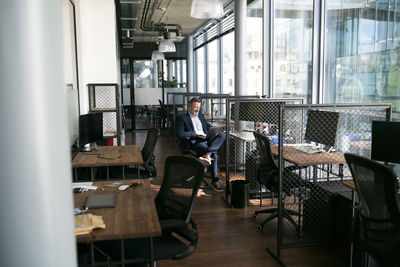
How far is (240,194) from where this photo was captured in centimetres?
495

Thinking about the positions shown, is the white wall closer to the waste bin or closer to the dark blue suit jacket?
the dark blue suit jacket

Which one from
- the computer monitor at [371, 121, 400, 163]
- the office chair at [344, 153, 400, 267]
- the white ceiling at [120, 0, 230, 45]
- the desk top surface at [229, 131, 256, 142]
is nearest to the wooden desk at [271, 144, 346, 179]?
the computer monitor at [371, 121, 400, 163]

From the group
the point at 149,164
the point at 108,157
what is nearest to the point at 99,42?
the point at 149,164

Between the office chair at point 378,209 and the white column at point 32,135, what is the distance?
5.89 feet

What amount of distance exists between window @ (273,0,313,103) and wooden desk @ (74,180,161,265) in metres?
3.79

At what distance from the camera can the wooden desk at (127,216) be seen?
206 centimetres

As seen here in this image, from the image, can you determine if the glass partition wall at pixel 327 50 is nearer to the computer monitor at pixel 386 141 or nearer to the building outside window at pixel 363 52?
the building outside window at pixel 363 52

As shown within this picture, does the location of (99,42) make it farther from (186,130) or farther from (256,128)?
(256,128)

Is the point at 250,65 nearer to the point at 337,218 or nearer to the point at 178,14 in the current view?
the point at 178,14

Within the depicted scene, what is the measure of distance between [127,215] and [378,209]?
1.50 meters

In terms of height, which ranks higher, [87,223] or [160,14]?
[160,14]

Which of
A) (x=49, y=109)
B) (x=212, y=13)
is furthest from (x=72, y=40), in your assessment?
(x=49, y=109)

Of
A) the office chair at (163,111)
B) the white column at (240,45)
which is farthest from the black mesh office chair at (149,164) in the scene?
the office chair at (163,111)

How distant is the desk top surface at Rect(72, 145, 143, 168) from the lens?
402cm
